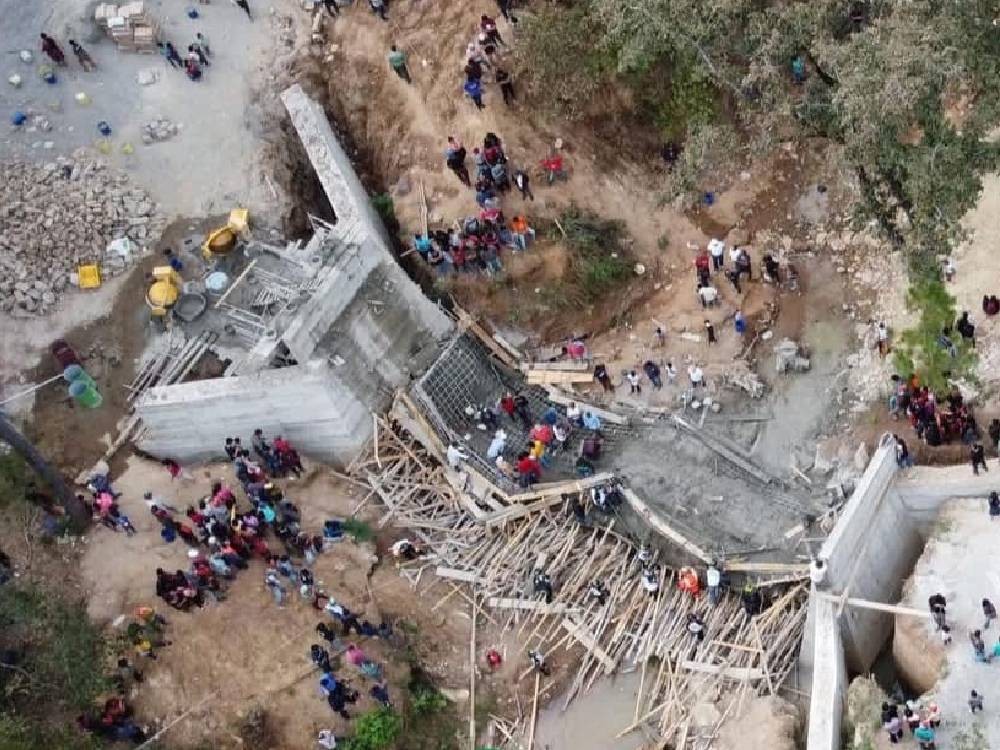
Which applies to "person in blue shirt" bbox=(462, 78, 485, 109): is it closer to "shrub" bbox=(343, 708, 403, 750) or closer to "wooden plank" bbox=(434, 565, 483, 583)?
"wooden plank" bbox=(434, 565, 483, 583)

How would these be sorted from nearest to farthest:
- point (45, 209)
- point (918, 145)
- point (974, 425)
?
point (918, 145) < point (974, 425) < point (45, 209)

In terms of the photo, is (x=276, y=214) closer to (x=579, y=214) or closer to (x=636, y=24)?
(x=579, y=214)

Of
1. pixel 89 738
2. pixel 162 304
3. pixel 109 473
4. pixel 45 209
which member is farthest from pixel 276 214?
pixel 89 738

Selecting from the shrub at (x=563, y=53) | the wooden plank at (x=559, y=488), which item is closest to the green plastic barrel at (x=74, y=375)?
the wooden plank at (x=559, y=488)

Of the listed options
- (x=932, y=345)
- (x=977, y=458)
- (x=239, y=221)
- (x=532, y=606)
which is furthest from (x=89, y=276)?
(x=977, y=458)

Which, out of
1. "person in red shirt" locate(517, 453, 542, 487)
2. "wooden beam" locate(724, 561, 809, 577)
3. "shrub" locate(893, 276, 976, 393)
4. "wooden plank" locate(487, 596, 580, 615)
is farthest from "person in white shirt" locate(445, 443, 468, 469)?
"shrub" locate(893, 276, 976, 393)

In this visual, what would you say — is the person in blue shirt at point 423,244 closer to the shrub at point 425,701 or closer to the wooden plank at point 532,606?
the wooden plank at point 532,606
